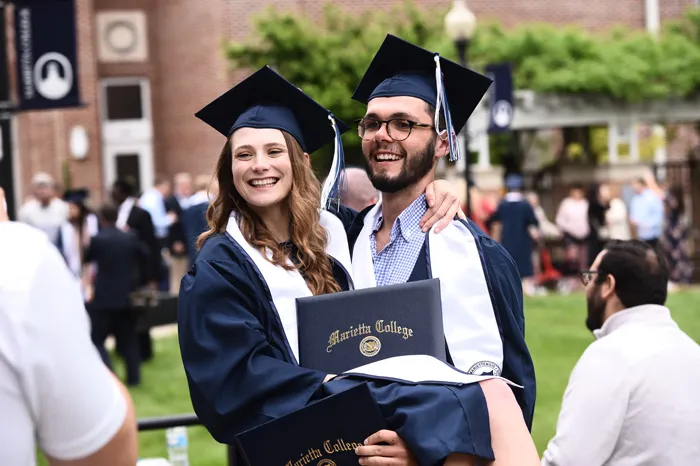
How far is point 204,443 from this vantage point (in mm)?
7973

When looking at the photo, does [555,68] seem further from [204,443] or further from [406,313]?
[406,313]

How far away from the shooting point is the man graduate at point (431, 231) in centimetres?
334

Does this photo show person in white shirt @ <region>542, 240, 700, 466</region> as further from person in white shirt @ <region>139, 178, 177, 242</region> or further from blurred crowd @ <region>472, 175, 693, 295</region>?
person in white shirt @ <region>139, 178, 177, 242</region>

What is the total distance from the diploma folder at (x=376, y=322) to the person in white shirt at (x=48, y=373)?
124 centimetres

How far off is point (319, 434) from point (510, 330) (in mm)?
667

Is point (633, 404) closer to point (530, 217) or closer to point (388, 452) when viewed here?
point (388, 452)

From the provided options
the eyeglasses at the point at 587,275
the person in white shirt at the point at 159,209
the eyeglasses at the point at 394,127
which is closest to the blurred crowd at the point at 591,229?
the person in white shirt at the point at 159,209

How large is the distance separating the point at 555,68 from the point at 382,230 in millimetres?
18880

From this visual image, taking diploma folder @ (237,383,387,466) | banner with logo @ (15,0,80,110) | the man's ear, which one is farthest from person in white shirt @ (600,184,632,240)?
diploma folder @ (237,383,387,466)

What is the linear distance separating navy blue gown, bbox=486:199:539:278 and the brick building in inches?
391

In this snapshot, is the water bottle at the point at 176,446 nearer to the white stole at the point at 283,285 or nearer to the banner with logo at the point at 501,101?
the white stole at the point at 283,285

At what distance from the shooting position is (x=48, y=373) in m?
1.98

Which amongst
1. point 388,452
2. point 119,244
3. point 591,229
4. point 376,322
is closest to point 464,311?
point 376,322

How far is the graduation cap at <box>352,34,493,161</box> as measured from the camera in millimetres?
3711
